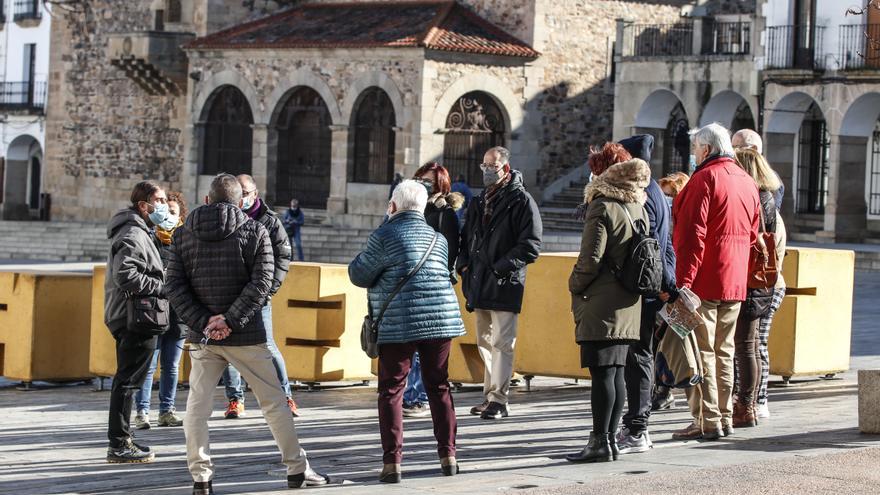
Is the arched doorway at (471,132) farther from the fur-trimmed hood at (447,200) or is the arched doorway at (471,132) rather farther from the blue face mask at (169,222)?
the blue face mask at (169,222)

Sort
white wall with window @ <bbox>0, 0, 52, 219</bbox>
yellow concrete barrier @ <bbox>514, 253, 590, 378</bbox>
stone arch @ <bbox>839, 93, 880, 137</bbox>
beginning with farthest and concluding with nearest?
white wall with window @ <bbox>0, 0, 52, 219</bbox>, stone arch @ <bbox>839, 93, 880, 137</bbox>, yellow concrete barrier @ <bbox>514, 253, 590, 378</bbox>

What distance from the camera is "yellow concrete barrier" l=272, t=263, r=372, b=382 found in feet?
45.9

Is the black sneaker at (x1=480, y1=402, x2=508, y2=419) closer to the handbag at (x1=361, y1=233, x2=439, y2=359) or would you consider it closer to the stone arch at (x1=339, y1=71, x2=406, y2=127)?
the handbag at (x1=361, y1=233, x2=439, y2=359)

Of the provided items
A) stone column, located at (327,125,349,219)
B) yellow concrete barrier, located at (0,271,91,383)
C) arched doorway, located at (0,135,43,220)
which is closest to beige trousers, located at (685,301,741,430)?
yellow concrete barrier, located at (0,271,91,383)

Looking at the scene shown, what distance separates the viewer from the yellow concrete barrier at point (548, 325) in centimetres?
1367

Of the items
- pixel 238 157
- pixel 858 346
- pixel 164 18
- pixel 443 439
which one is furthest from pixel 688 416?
pixel 164 18

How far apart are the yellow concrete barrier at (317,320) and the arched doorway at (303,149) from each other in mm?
25151

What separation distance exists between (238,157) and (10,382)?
26.3 metres

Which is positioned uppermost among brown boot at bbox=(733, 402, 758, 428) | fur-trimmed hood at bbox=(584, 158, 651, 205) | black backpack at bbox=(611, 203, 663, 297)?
fur-trimmed hood at bbox=(584, 158, 651, 205)

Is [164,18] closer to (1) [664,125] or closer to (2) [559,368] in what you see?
(1) [664,125]

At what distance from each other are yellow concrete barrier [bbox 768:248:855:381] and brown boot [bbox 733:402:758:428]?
2556 millimetres

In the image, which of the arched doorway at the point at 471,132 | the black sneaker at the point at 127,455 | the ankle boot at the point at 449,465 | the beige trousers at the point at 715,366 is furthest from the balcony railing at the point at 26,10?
the ankle boot at the point at 449,465

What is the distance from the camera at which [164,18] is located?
144ft

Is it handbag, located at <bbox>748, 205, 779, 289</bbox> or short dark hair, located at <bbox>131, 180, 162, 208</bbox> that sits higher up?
short dark hair, located at <bbox>131, 180, 162, 208</bbox>
